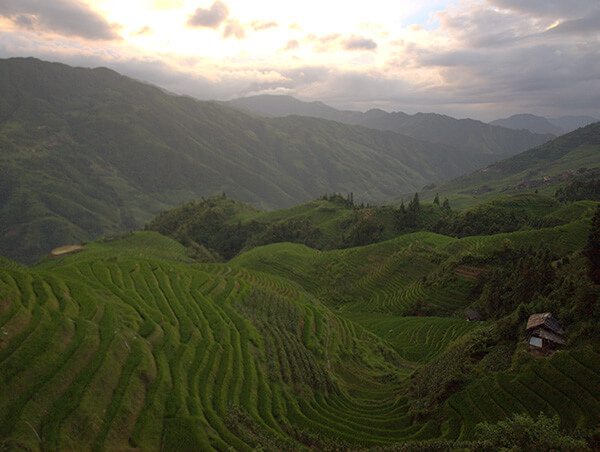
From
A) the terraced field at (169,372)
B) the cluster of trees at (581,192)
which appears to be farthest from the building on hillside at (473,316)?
the cluster of trees at (581,192)

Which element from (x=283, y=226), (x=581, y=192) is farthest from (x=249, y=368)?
(x=581, y=192)

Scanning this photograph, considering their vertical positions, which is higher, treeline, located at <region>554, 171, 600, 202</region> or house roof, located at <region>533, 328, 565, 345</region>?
treeline, located at <region>554, 171, 600, 202</region>

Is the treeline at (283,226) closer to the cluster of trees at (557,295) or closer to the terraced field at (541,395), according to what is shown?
the cluster of trees at (557,295)

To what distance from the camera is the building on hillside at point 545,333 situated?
1831 centimetres

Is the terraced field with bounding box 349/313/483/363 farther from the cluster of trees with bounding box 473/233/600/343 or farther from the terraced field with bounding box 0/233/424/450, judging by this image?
the cluster of trees with bounding box 473/233/600/343

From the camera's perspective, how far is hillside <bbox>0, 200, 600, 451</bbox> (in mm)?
15141

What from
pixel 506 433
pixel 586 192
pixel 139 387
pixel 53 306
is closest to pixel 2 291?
pixel 53 306

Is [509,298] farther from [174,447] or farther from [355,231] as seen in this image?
[355,231]

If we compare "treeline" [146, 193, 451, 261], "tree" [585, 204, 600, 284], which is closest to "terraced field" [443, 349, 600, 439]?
"tree" [585, 204, 600, 284]

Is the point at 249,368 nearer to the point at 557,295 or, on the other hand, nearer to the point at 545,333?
the point at 545,333

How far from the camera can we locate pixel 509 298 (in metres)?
31.2

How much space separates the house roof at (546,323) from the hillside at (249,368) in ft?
2.05

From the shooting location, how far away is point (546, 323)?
18.9 m

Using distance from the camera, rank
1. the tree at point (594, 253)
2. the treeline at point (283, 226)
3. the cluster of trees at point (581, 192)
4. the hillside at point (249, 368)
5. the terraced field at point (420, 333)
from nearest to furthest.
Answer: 1. the hillside at point (249, 368)
2. the tree at point (594, 253)
3. the terraced field at point (420, 333)
4. the cluster of trees at point (581, 192)
5. the treeline at point (283, 226)
